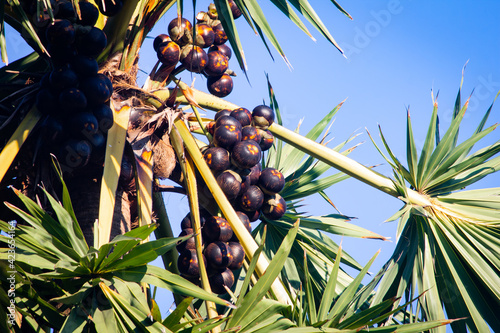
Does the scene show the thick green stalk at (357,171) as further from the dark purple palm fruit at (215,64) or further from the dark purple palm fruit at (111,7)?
the dark purple palm fruit at (111,7)

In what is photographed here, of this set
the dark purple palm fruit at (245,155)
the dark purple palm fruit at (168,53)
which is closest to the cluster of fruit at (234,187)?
the dark purple palm fruit at (245,155)

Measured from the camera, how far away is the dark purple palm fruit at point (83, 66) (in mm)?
3352

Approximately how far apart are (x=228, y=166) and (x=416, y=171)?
138 centimetres

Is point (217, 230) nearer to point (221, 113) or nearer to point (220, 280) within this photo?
point (220, 280)

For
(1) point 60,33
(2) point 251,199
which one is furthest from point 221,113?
(1) point 60,33

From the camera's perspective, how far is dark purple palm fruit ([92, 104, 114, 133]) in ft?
11.0

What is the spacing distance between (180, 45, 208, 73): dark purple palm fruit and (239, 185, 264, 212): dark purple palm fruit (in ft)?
3.29

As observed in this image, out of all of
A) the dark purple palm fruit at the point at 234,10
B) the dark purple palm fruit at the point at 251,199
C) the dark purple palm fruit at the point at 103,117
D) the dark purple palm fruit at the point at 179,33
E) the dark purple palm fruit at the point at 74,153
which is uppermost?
the dark purple palm fruit at the point at 234,10

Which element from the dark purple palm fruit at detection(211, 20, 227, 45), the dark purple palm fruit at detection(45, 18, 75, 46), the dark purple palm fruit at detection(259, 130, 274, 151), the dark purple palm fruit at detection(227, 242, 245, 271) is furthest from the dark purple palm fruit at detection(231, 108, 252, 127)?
the dark purple palm fruit at detection(45, 18, 75, 46)

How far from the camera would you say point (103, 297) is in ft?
8.04

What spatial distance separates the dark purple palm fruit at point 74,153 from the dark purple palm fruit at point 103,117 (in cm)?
15

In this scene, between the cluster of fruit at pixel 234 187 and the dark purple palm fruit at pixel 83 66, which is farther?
the cluster of fruit at pixel 234 187

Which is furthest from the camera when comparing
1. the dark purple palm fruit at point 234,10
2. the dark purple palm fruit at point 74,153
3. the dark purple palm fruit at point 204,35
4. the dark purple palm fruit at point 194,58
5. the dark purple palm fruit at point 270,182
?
the dark purple palm fruit at point 234,10

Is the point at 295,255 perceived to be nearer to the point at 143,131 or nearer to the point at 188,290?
the point at 143,131
